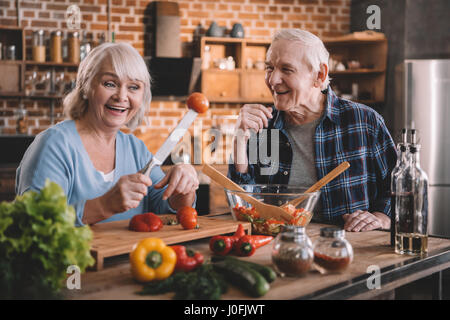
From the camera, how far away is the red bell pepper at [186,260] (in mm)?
1200

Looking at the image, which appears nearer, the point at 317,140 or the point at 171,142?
the point at 171,142

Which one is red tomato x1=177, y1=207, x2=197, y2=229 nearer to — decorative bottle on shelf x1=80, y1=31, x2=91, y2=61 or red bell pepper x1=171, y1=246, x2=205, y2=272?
red bell pepper x1=171, y1=246, x2=205, y2=272

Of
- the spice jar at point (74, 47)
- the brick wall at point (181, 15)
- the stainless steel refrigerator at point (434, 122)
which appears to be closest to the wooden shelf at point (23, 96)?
the brick wall at point (181, 15)

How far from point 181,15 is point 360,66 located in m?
2.08

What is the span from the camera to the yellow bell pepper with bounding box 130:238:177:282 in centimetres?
114

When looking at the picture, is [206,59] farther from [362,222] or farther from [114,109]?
[362,222]

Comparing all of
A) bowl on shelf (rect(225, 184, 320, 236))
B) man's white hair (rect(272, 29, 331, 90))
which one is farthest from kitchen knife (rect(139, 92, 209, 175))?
man's white hair (rect(272, 29, 331, 90))

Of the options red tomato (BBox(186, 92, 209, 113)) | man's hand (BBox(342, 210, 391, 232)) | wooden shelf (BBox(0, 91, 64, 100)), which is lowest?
man's hand (BBox(342, 210, 391, 232))

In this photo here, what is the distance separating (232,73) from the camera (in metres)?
5.18

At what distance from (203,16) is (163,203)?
365cm

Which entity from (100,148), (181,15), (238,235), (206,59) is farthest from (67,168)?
(181,15)

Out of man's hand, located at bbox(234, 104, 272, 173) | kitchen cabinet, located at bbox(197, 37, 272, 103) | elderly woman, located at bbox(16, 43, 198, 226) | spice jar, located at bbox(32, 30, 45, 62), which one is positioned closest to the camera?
elderly woman, located at bbox(16, 43, 198, 226)

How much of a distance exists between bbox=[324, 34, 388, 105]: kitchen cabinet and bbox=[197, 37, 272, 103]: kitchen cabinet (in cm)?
80

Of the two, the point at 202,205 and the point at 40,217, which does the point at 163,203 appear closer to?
the point at 40,217
